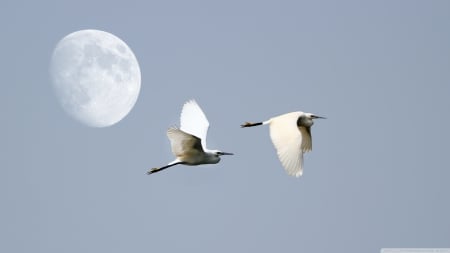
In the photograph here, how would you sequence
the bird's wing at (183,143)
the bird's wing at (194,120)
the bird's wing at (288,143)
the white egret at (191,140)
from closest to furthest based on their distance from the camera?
the bird's wing at (288,143)
the bird's wing at (183,143)
the white egret at (191,140)
the bird's wing at (194,120)

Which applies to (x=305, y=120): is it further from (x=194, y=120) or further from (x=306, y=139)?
(x=194, y=120)

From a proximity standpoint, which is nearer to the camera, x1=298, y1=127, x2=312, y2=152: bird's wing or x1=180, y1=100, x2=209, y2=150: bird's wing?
x1=298, y1=127, x2=312, y2=152: bird's wing

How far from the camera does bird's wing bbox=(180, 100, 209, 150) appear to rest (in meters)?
39.8

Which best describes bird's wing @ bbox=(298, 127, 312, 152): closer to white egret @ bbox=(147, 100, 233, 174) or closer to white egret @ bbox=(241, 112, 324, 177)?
white egret @ bbox=(241, 112, 324, 177)

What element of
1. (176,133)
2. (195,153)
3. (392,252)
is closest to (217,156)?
(195,153)

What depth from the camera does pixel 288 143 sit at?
34906 mm

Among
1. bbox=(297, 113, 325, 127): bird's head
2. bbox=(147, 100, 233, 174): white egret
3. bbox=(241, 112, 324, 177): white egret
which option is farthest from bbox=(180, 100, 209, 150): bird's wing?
bbox=(297, 113, 325, 127): bird's head

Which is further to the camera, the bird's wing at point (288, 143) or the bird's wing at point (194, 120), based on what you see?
the bird's wing at point (194, 120)

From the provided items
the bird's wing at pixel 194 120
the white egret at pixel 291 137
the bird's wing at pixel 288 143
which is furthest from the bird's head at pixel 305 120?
the bird's wing at pixel 194 120

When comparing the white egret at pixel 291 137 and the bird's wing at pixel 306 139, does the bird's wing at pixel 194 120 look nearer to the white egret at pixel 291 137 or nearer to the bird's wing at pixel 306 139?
the white egret at pixel 291 137

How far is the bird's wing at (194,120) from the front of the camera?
39.8 metres

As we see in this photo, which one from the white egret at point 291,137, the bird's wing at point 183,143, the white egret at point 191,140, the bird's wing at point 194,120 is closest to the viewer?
the white egret at point 291,137

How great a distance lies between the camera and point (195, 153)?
37562 mm

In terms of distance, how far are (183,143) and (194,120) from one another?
3.59m
